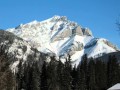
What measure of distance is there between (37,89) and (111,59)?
1605 inches

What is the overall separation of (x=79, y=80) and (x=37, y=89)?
16.4 m

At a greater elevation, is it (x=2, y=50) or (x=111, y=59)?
(x=111, y=59)

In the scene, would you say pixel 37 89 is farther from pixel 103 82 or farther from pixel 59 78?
pixel 103 82

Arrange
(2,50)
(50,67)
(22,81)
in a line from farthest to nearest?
(22,81) < (50,67) < (2,50)

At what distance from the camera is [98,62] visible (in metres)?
166

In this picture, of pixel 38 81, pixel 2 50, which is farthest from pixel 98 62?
pixel 2 50

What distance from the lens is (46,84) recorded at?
472 feet

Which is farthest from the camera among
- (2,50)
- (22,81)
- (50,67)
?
(22,81)

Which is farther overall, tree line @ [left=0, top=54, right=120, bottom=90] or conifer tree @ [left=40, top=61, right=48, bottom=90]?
conifer tree @ [left=40, top=61, right=48, bottom=90]

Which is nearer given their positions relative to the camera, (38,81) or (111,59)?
(38,81)

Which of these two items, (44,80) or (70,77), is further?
(44,80)

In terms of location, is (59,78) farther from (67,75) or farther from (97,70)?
(97,70)

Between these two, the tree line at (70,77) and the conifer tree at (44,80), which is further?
the conifer tree at (44,80)

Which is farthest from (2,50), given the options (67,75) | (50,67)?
(50,67)
